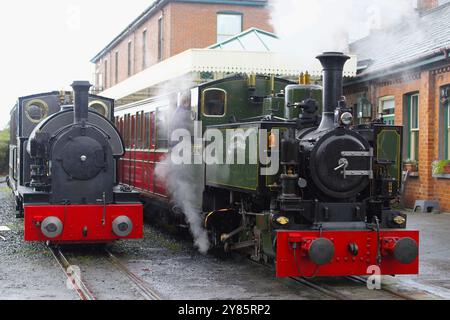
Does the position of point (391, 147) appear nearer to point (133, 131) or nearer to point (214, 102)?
point (214, 102)

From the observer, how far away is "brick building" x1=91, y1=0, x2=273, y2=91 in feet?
88.0

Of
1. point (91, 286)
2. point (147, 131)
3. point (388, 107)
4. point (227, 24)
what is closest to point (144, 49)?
point (227, 24)

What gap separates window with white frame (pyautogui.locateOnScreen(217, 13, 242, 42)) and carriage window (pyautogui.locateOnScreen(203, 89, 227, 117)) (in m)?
18.4

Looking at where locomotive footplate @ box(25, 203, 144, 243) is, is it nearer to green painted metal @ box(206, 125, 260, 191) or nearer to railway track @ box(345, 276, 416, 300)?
green painted metal @ box(206, 125, 260, 191)

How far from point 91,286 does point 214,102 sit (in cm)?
332

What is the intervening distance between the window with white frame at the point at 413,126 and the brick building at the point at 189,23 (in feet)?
38.4

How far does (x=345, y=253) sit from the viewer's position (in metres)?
7.41

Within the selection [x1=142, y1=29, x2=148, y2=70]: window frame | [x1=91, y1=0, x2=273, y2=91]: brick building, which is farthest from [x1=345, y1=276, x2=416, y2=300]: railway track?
[x1=142, y1=29, x2=148, y2=70]: window frame

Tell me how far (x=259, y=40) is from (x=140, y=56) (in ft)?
40.2

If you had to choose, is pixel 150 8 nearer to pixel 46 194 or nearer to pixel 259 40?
pixel 259 40

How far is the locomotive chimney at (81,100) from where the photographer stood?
9969 mm

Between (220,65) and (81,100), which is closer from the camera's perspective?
(81,100)

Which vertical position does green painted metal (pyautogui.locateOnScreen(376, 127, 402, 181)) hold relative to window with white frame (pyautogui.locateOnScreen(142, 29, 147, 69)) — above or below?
below

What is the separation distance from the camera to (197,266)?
9320 mm
